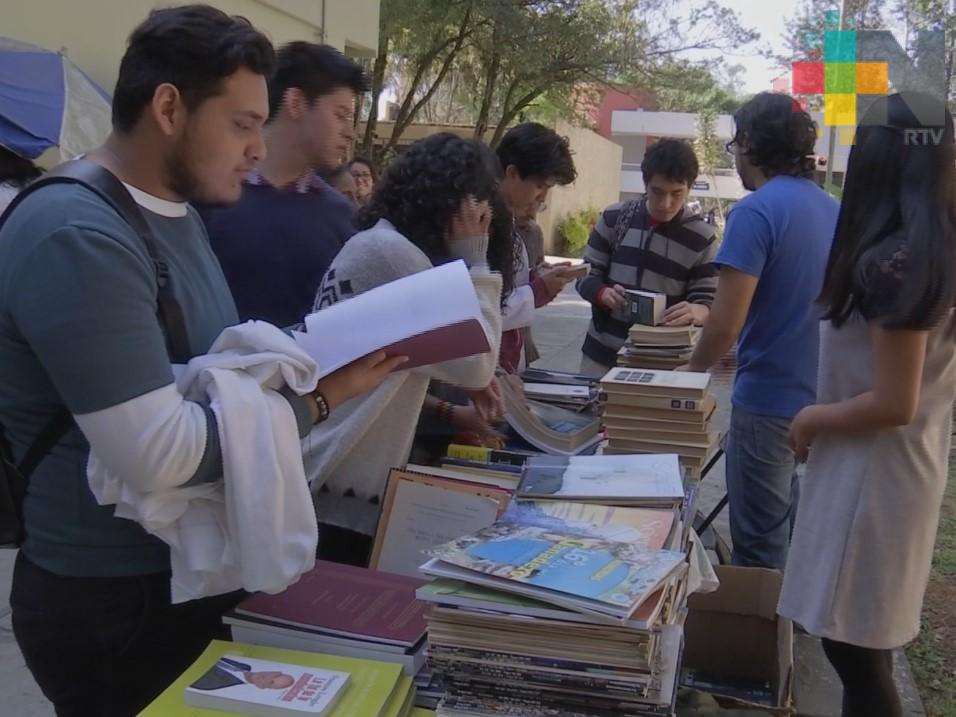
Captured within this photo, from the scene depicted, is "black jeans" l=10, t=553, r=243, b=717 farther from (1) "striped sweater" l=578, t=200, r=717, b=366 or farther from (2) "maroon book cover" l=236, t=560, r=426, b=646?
(1) "striped sweater" l=578, t=200, r=717, b=366

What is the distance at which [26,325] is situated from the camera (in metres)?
1.09

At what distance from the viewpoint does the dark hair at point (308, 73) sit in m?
2.28

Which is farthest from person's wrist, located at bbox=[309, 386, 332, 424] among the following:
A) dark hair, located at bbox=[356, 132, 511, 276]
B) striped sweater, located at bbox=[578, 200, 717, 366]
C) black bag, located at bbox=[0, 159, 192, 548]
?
striped sweater, located at bbox=[578, 200, 717, 366]

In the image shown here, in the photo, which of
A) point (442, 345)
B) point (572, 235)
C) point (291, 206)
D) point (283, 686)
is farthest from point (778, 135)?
point (572, 235)

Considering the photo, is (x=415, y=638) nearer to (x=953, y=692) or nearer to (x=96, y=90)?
(x=953, y=692)

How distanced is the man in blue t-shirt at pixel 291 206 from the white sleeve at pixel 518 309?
659 mm

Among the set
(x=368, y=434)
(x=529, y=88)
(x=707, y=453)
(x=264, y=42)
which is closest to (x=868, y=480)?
(x=707, y=453)

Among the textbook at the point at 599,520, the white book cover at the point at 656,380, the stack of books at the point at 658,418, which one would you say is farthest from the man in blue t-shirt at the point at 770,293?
the textbook at the point at 599,520

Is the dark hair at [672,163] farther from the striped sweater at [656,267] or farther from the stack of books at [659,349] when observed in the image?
the stack of books at [659,349]

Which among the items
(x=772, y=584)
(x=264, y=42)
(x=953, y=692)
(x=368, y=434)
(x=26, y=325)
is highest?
(x=264, y=42)

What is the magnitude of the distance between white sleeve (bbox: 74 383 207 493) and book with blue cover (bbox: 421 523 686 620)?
1.23 ft

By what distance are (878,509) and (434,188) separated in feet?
3.86

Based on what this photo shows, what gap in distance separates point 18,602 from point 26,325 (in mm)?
509

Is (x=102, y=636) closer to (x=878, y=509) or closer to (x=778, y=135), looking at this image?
(x=878, y=509)
